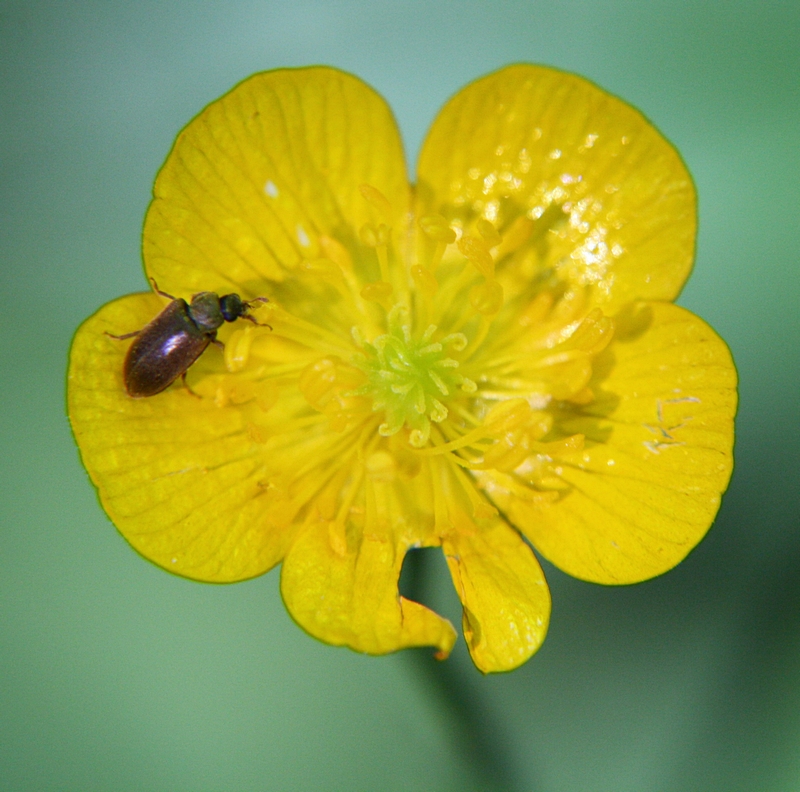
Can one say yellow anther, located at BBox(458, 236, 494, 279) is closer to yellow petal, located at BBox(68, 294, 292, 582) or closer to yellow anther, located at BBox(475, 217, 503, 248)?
yellow anther, located at BBox(475, 217, 503, 248)

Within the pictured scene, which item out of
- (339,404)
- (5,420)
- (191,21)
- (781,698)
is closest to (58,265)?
(5,420)


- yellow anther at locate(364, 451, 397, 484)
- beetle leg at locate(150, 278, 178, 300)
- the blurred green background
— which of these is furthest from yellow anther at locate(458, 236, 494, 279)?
the blurred green background

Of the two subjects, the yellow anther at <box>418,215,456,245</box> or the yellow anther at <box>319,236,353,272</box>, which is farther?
the yellow anther at <box>319,236,353,272</box>

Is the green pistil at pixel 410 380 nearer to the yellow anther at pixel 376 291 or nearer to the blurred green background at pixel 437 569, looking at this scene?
the yellow anther at pixel 376 291

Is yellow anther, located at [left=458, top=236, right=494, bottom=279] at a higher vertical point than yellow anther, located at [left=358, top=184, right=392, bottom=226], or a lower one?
lower

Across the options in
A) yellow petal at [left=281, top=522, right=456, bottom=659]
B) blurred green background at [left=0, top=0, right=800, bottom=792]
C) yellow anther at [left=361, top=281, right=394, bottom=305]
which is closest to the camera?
yellow petal at [left=281, top=522, right=456, bottom=659]

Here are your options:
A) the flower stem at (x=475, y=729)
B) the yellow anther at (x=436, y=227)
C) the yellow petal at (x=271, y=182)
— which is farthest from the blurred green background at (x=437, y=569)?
the yellow anther at (x=436, y=227)

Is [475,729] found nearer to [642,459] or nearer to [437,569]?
[437,569]
